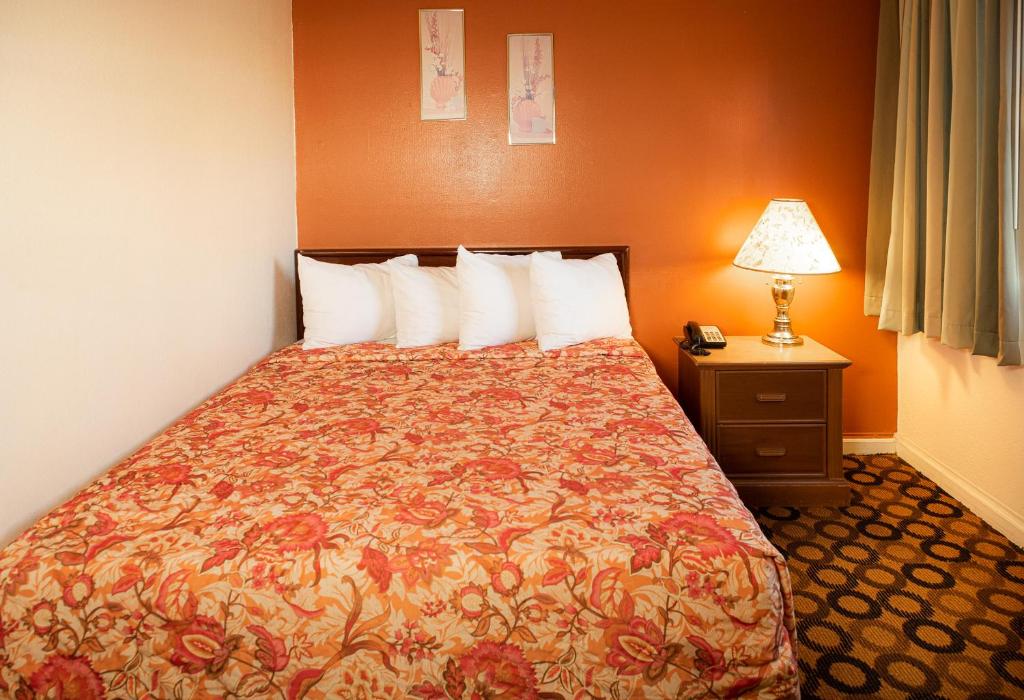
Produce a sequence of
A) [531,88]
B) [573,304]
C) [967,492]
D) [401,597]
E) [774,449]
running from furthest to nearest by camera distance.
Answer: [531,88] < [573,304] < [774,449] < [967,492] < [401,597]

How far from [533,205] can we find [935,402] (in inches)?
73.0

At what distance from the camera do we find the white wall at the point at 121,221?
1.87 metres

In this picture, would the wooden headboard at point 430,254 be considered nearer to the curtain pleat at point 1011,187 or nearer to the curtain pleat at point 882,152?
the curtain pleat at point 882,152

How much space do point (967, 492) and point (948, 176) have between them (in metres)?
1.14

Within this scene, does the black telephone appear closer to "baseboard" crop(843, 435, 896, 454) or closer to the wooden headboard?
the wooden headboard

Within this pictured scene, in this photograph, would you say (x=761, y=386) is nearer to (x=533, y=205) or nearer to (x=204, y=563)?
(x=533, y=205)

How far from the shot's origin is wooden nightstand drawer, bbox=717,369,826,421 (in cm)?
302

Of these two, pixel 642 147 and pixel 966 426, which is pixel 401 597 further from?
pixel 642 147

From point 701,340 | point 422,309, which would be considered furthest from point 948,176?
point 422,309

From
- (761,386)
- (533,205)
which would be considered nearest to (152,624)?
(761,386)

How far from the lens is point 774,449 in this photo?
3.05m

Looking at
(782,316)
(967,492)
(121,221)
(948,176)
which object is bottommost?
(967,492)

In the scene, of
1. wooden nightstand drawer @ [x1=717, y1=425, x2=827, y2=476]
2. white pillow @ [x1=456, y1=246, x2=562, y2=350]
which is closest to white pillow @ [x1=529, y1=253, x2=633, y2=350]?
white pillow @ [x1=456, y1=246, x2=562, y2=350]

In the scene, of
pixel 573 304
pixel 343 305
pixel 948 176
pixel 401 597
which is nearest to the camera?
pixel 401 597
